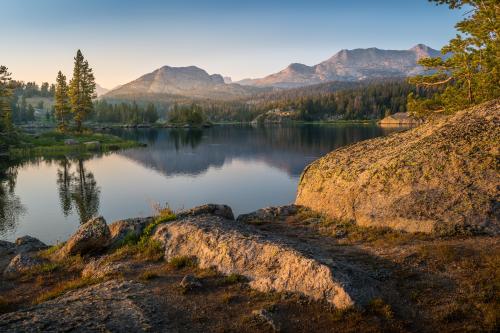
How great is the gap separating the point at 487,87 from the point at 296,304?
25.2 m

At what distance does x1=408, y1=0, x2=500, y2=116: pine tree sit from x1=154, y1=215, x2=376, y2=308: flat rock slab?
22.0 m

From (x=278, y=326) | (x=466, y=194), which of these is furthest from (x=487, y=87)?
(x=278, y=326)

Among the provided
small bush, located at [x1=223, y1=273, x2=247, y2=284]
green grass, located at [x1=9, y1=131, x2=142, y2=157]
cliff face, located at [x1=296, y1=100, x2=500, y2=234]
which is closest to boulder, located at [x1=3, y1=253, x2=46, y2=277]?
small bush, located at [x1=223, y1=273, x2=247, y2=284]

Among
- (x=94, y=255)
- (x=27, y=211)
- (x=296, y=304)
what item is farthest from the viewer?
(x=27, y=211)

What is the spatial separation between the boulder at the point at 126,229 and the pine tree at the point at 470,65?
2388 centimetres

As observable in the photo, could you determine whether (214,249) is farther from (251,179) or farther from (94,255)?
(251,179)

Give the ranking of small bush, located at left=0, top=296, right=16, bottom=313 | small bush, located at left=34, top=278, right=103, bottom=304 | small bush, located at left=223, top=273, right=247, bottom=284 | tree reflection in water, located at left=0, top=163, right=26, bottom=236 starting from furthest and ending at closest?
tree reflection in water, located at left=0, top=163, right=26, bottom=236 → small bush, located at left=34, top=278, right=103, bottom=304 → small bush, located at left=0, top=296, right=16, bottom=313 → small bush, located at left=223, top=273, right=247, bottom=284

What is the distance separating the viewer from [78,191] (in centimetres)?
4500

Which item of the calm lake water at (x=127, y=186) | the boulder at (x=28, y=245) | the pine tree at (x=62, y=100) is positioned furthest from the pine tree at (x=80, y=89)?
the boulder at (x=28, y=245)

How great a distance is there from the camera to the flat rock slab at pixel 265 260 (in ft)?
32.7

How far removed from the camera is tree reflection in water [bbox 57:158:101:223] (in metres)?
36.2

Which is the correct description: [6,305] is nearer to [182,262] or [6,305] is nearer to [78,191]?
[182,262]

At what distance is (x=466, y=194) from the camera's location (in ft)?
45.5

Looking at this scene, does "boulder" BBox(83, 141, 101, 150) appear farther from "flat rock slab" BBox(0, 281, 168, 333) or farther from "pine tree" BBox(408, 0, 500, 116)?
"flat rock slab" BBox(0, 281, 168, 333)
